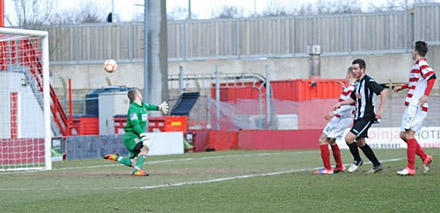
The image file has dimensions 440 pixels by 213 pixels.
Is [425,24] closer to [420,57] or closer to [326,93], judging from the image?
[326,93]

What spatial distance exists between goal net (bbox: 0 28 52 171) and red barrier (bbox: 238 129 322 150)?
24.9 ft

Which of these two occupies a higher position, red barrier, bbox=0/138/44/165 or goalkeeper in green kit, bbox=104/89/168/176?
goalkeeper in green kit, bbox=104/89/168/176

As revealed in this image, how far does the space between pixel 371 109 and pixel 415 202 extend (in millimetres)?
4847

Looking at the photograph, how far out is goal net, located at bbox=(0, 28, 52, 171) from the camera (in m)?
18.9

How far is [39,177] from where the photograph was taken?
622 inches

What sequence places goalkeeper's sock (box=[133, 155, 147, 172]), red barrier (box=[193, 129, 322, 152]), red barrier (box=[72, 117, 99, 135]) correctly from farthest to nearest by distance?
red barrier (box=[72, 117, 99, 135]) < red barrier (box=[193, 129, 322, 152]) < goalkeeper's sock (box=[133, 155, 147, 172])

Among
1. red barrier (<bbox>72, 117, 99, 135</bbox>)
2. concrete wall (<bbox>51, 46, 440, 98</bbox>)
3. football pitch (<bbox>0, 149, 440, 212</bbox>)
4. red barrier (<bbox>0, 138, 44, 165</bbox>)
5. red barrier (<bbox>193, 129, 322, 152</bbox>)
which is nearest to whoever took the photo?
football pitch (<bbox>0, 149, 440, 212</bbox>)

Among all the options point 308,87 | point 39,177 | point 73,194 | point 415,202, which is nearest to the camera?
point 415,202

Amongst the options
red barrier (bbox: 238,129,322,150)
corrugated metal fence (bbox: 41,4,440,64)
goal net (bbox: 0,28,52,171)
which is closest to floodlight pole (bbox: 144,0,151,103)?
red barrier (bbox: 238,129,322,150)

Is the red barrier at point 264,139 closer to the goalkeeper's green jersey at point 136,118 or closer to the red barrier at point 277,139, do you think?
the red barrier at point 277,139

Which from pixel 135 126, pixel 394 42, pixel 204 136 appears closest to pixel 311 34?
pixel 394 42

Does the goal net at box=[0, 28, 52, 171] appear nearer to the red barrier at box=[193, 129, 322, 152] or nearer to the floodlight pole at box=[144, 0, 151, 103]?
the floodlight pole at box=[144, 0, 151, 103]

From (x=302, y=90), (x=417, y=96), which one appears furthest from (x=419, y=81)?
(x=302, y=90)

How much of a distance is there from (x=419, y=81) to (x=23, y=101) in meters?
13.0
